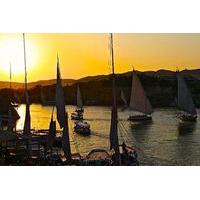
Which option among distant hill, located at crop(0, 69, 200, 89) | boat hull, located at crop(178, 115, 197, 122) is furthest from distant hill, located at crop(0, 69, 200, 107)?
boat hull, located at crop(178, 115, 197, 122)

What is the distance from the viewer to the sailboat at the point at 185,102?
179 inches

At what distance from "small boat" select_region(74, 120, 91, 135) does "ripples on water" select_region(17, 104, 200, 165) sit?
0.04 metres

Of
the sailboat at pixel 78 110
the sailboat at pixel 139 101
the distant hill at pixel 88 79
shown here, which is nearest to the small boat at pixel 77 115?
the sailboat at pixel 78 110

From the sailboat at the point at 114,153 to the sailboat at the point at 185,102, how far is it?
47cm

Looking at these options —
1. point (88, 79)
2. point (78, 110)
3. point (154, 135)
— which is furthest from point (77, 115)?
point (154, 135)

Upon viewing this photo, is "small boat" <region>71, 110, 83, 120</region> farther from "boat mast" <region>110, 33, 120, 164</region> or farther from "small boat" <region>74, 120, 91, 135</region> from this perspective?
"boat mast" <region>110, 33, 120, 164</region>

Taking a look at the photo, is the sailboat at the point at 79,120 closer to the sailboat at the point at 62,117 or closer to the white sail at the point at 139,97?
the sailboat at the point at 62,117

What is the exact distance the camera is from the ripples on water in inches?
180

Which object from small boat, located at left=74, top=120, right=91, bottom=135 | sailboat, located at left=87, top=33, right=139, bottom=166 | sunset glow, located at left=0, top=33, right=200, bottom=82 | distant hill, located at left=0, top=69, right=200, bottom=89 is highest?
sunset glow, located at left=0, top=33, right=200, bottom=82

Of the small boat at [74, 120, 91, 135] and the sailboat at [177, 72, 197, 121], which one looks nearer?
the sailboat at [177, 72, 197, 121]

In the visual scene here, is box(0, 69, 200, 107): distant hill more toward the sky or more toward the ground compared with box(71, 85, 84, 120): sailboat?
more toward the sky
